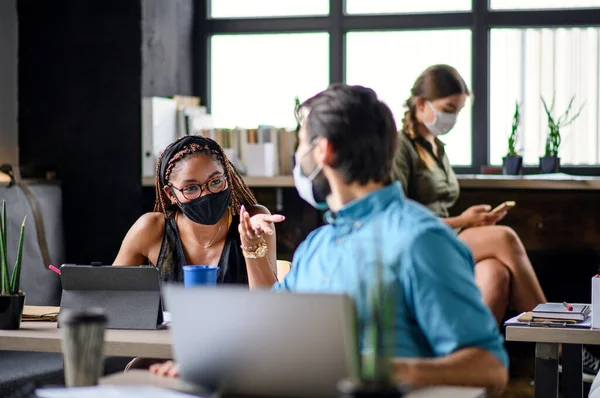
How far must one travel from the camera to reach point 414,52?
562cm

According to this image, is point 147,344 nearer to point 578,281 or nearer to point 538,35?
point 578,281

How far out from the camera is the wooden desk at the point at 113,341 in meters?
2.33

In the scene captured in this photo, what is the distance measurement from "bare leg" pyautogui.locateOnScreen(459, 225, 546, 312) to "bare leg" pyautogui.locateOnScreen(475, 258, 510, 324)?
0.03m

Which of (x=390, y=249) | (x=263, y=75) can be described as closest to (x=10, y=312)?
(x=390, y=249)

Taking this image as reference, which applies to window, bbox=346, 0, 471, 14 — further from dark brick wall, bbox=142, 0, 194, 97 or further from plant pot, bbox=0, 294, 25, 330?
plant pot, bbox=0, 294, 25, 330

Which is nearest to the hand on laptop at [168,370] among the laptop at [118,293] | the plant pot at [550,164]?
the laptop at [118,293]

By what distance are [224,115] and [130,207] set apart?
953mm

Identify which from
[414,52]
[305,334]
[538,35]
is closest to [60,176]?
[414,52]

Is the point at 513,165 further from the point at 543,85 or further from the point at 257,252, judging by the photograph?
the point at 257,252

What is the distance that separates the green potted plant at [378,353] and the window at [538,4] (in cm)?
438

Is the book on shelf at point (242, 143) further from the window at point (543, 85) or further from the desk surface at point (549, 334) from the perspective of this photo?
the desk surface at point (549, 334)

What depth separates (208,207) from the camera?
3084 mm

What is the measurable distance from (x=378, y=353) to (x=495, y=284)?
10.7 ft

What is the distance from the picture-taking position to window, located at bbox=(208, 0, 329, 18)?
223 inches
